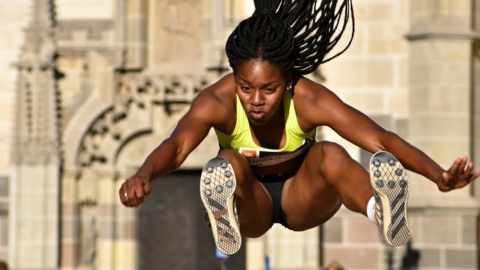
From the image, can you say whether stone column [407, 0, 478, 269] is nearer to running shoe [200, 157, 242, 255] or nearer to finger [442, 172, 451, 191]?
running shoe [200, 157, 242, 255]

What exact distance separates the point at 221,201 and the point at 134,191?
923 mm

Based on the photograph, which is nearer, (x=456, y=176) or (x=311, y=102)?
(x=456, y=176)

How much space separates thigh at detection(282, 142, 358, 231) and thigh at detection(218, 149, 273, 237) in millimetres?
167

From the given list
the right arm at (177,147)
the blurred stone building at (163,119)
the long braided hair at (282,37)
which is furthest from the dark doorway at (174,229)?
the right arm at (177,147)

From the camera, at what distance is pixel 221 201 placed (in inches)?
355

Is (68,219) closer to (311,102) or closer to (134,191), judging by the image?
(311,102)

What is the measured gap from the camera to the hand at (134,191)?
820 cm

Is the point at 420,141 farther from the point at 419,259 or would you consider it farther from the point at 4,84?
the point at 4,84

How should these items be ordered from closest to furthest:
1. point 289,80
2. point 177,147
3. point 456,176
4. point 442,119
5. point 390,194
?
point 456,176
point 390,194
point 177,147
point 289,80
point 442,119

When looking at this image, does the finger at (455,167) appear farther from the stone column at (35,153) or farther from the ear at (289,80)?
the stone column at (35,153)

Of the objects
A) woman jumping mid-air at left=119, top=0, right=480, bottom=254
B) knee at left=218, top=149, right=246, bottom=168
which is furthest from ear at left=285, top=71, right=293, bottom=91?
knee at left=218, top=149, right=246, bottom=168

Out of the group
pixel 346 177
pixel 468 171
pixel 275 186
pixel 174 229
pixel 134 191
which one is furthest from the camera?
pixel 174 229

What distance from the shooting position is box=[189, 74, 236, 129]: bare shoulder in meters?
9.26

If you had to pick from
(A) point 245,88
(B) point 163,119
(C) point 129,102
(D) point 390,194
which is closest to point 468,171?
(D) point 390,194
